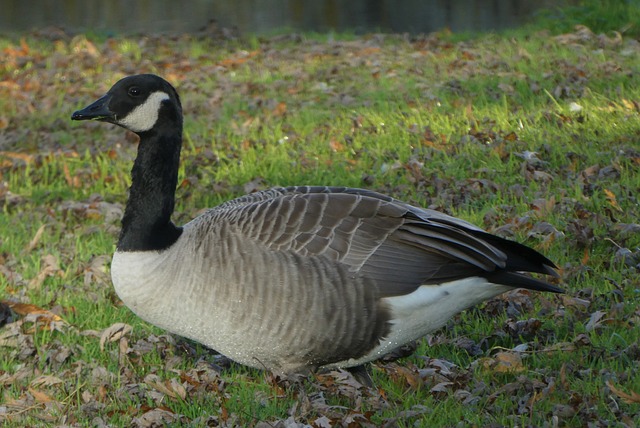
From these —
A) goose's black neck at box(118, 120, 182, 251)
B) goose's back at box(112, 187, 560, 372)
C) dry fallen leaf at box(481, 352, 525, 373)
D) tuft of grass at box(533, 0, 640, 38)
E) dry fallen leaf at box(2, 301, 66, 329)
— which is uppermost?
tuft of grass at box(533, 0, 640, 38)

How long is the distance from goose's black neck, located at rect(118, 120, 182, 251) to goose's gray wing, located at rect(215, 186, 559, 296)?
1.88 ft

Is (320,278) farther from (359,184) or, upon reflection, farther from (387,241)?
(359,184)

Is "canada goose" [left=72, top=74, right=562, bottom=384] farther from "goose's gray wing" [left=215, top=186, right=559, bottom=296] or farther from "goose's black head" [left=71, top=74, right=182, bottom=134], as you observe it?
"goose's black head" [left=71, top=74, right=182, bottom=134]

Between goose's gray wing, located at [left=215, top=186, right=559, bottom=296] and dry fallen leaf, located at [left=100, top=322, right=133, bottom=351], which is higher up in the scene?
goose's gray wing, located at [left=215, top=186, right=559, bottom=296]

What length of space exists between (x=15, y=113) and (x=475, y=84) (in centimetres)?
600

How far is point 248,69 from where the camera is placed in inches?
551

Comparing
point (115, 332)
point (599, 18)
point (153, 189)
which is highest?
point (599, 18)

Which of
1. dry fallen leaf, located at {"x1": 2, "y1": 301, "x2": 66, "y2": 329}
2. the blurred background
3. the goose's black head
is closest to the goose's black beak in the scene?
the goose's black head

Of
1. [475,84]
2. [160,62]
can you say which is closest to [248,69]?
[160,62]

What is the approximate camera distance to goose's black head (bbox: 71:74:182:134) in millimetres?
5891

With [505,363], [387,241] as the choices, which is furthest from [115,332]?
[505,363]

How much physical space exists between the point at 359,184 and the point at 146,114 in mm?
3218

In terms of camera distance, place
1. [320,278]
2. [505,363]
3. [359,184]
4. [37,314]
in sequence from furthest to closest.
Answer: [359,184] → [37,314] → [505,363] → [320,278]

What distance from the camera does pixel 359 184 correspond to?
877 centimetres
